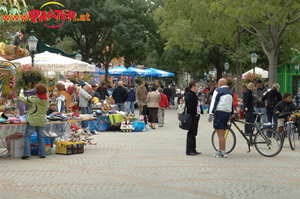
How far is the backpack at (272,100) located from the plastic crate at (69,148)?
640 centimetres

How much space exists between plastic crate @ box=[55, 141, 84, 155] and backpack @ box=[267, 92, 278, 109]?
21.0 ft


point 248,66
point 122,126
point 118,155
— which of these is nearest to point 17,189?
point 118,155

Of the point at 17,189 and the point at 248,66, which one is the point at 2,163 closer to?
the point at 17,189

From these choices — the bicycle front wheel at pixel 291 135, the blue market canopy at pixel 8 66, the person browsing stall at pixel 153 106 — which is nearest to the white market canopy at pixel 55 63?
the blue market canopy at pixel 8 66

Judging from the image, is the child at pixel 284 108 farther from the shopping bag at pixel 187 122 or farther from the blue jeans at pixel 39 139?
the blue jeans at pixel 39 139

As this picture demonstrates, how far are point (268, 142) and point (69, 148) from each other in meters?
4.44

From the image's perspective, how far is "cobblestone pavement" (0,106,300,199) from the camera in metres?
7.76

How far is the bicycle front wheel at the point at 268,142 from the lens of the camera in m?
11.9

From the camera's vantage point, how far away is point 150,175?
928 cm

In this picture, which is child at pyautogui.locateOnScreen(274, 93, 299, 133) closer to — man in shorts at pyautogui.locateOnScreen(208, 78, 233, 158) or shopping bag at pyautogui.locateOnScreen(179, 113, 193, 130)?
man in shorts at pyautogui.locateOnScreen(208, 78, 233, 158)

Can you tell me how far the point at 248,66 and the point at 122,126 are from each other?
29.2 meters

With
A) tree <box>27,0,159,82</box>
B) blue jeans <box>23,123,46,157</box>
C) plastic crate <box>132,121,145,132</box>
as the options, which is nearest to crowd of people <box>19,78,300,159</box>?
blue jeans <box>23,123,46,157</box>

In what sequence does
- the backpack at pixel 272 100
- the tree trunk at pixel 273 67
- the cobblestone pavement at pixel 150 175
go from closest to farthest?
the cobblestone pavement at pixel 150 175, the backpack at pixel 272 100, the tree trunk at pixel 273 67

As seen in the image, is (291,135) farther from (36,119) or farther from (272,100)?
(36,119)
